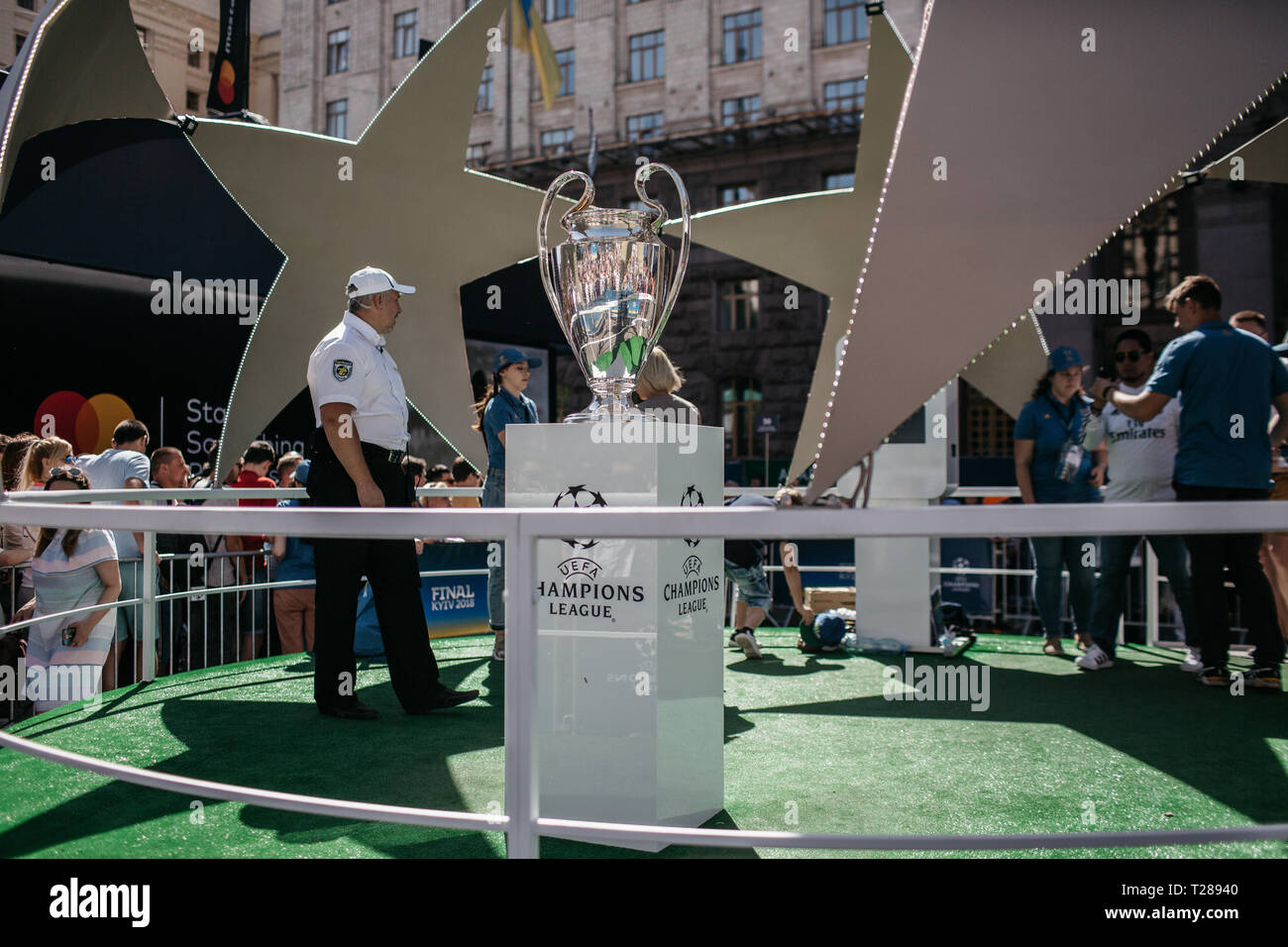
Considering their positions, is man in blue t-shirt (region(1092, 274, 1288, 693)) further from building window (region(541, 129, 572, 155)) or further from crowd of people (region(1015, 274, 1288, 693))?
building window (region(541, 129, 572, 155))

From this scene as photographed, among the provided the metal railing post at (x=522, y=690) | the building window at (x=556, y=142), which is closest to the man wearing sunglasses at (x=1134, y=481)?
the metal railing post at (x=522, y=690)

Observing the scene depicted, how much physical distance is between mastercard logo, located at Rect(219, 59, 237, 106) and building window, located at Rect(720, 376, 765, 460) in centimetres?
1690

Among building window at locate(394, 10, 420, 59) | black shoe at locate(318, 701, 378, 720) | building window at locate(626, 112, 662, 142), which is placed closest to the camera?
black shoe at locate(318, 701, 378, 720)

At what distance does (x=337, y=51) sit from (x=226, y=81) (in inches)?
972

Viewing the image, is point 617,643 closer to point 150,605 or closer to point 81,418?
point 150,605

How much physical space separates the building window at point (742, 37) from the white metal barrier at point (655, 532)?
29.6 m

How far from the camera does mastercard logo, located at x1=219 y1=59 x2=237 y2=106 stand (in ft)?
41.0

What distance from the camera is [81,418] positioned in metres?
7.91

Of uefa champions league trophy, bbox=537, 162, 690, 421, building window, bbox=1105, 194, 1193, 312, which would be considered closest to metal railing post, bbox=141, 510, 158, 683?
uefa champions league trophy, bbox=537, 162, 690, 421

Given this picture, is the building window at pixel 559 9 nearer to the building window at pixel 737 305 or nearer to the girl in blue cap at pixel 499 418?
the building window at pixel 737 305
